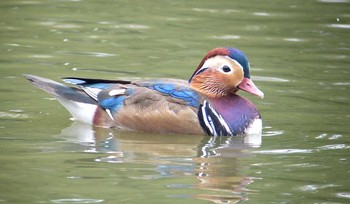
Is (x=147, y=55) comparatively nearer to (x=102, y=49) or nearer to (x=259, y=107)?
(x=102, y=49)

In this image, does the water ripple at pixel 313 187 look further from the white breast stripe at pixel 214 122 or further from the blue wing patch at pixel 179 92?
the blue wing patch at pixel 179 92

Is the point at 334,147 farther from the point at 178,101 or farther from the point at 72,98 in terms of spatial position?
the point at 72,98

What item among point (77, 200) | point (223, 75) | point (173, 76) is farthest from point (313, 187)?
point (173, 76)

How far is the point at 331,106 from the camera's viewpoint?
12.9 meters

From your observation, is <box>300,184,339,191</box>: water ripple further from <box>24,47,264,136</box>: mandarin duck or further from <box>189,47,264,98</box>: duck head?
<box>189,47,264,98</box>: duck head

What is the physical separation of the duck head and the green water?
541 millimetres

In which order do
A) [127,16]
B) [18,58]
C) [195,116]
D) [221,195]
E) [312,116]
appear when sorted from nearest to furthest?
[221,195] → [195,116] → [312,116] → [18,58] → [127,16]

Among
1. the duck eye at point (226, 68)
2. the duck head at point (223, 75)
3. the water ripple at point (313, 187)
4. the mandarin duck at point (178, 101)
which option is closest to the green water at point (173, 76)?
the water ripple at point (313, 187)

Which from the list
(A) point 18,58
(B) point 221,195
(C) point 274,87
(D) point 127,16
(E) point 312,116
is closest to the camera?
(B) point 221,195

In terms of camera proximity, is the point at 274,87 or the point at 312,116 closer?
the point at 312,116

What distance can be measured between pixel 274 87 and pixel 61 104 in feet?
8.34

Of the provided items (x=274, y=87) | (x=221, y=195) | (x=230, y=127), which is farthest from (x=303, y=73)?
(x=221, y=195)

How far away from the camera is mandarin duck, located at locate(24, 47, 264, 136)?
1176 centimetres

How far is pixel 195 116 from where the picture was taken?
462 inches
